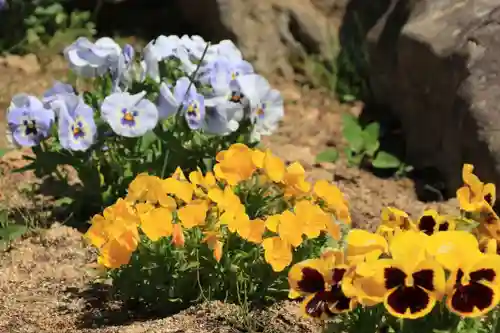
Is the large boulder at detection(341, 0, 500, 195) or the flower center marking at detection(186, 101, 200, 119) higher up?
the flower center marking at detection(186, 101, 200, 119)

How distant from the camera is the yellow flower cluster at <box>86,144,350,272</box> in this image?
2.48 meters

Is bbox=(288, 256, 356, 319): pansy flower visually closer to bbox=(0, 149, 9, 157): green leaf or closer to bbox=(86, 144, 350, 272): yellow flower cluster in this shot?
bbox=(86, 144, 350, 272): yellow flower cluster

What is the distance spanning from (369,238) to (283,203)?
2.16 feet

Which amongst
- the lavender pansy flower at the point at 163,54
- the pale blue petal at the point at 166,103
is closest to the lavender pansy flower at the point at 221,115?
the pale blue petal at the point at 166,103

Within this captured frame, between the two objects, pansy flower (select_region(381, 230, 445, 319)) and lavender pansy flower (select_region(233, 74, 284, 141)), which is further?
lavender pansy flower (select_region(233, 74, 284, 141))

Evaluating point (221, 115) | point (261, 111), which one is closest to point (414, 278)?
point (221, 115)

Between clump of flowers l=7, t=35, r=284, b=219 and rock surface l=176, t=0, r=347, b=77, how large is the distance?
1.88m

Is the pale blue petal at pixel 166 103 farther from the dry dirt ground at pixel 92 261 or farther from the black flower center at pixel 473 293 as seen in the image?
the black flower center at pixel 473 293

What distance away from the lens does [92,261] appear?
3.22m

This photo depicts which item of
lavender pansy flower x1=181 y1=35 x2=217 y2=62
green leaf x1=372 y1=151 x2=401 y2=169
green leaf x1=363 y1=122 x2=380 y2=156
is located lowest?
green leaf x1=363 y1=122 x2=380 y2=156

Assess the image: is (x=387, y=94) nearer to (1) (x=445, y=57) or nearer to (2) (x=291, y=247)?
(1) (x=445, y=57)

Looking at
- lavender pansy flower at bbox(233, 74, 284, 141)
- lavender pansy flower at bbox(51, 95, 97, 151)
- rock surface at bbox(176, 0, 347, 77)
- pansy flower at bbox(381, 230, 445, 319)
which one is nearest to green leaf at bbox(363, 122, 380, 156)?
rock surface at bbox(176, 0, 347, 77)

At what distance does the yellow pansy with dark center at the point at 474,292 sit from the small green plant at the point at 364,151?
2.53m

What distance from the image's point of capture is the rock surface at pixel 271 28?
5.46m
